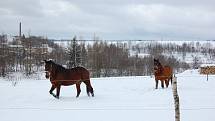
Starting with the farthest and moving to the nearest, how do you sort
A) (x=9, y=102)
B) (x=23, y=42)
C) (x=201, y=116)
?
(x=23, y=42) < (x=9, y=102) < (x=201, y=116)

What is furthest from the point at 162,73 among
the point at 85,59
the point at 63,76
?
the point at 85,59

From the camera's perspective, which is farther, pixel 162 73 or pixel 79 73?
pixel 162 73

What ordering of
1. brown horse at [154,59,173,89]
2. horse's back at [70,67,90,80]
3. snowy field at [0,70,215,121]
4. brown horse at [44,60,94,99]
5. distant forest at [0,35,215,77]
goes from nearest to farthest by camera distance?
snowy field at [0,70,215,121] < brown horse at [44,60,94,99] < horse's back at [70,67,90,80] < brown horse at [154,59,173,89] < distant forest at [0,35,215,77]

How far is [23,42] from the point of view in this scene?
73.7 m

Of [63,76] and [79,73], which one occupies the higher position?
[79,73]

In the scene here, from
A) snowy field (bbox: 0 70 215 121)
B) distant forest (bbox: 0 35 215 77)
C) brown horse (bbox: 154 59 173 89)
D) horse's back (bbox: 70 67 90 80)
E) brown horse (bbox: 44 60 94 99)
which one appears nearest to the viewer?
snowy field (bbox: 0 70 215 121)

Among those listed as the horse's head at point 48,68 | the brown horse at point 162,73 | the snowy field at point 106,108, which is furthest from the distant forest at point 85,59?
the snowy field at point 106,108

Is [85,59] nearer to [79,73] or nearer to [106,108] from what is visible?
[79,73]

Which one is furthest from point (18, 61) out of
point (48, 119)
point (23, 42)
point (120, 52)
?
point (48, 119)

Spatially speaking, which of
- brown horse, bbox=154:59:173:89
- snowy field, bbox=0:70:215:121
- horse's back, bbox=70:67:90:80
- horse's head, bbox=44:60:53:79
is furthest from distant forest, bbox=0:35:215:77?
snowy field, bbox=0:70:215:121

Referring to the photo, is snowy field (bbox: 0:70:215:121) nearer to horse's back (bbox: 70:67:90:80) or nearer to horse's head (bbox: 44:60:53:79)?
horse's head (bbox: 44:60:53:79)

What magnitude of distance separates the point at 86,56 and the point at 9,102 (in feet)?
186

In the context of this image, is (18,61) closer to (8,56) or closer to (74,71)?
(8,56)

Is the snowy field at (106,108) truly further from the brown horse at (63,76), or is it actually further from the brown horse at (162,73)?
the brown horse at (162,73)
